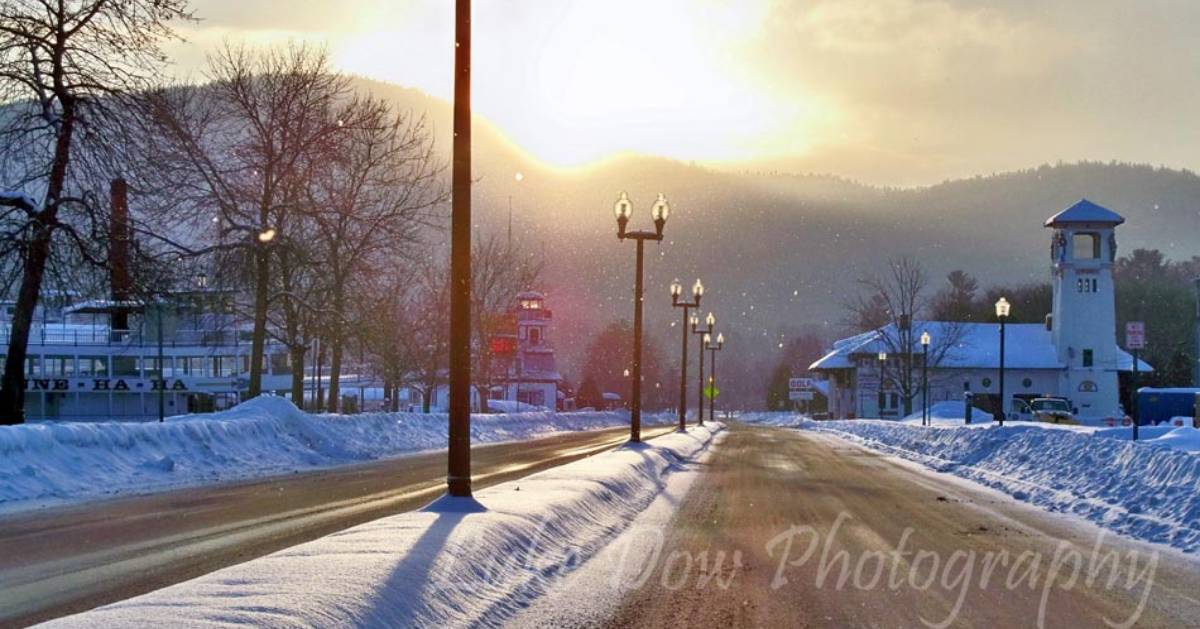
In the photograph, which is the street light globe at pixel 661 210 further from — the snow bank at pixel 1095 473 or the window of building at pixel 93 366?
the window of building at pixel 93 366

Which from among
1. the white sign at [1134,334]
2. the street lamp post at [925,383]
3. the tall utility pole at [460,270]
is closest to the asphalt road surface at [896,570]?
the tall utility pole at [460,270]

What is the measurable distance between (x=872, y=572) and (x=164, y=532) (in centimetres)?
846

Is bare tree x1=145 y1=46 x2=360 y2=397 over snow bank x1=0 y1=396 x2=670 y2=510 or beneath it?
over

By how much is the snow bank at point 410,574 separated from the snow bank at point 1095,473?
7555mm

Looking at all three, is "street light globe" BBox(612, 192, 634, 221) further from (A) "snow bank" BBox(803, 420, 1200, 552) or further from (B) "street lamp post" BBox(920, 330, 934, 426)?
(B) "street lamp post" BBox(920, 330, 934, 426)

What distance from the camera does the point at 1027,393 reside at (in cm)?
9762

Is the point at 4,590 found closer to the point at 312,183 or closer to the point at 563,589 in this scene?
the point at 563,589

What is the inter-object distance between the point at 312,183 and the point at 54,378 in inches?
1273

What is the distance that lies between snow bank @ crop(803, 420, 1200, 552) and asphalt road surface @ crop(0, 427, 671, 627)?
410 inches

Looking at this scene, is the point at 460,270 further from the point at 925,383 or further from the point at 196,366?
the point at 196,366

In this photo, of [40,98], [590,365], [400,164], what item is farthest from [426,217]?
[590,365]

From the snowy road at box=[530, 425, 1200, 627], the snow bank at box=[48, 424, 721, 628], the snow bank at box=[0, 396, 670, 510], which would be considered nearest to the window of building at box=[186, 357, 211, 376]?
the snow bank at box=[0, 396, 670, 510]

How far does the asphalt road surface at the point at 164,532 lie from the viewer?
366 inches

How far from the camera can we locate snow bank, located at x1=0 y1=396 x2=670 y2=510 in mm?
18906
